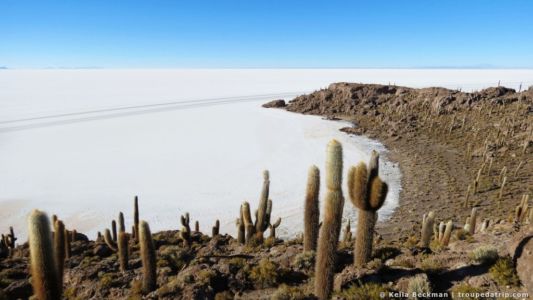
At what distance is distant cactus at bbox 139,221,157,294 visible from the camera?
315 inches

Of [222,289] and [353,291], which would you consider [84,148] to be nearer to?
[222,289]

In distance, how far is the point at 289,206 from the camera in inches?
678

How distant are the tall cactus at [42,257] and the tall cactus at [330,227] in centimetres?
487

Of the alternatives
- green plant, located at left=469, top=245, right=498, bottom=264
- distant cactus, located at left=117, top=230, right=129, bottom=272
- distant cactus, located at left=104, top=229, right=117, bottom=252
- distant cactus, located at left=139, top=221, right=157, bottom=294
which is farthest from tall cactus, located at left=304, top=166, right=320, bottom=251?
distant cactus, located at left=104, top=229, right=117, bottom=252

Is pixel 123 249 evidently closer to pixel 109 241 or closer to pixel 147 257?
pixel 147 257

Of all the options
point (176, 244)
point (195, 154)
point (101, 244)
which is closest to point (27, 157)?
point (195, 154)

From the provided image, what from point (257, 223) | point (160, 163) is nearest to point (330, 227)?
point (257, 223)

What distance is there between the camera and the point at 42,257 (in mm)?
5961

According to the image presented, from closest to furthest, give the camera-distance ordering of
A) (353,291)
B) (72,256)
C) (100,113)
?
(353,291) < (72,256) < (100,113)

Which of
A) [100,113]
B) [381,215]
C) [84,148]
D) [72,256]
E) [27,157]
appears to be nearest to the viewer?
[72,256]

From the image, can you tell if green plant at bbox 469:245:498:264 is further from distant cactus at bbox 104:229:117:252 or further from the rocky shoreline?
distant cactus at bbox 104:229:117:252

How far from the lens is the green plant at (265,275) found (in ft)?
26.1

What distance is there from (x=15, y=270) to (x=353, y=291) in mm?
9530

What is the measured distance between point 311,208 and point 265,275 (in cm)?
198
